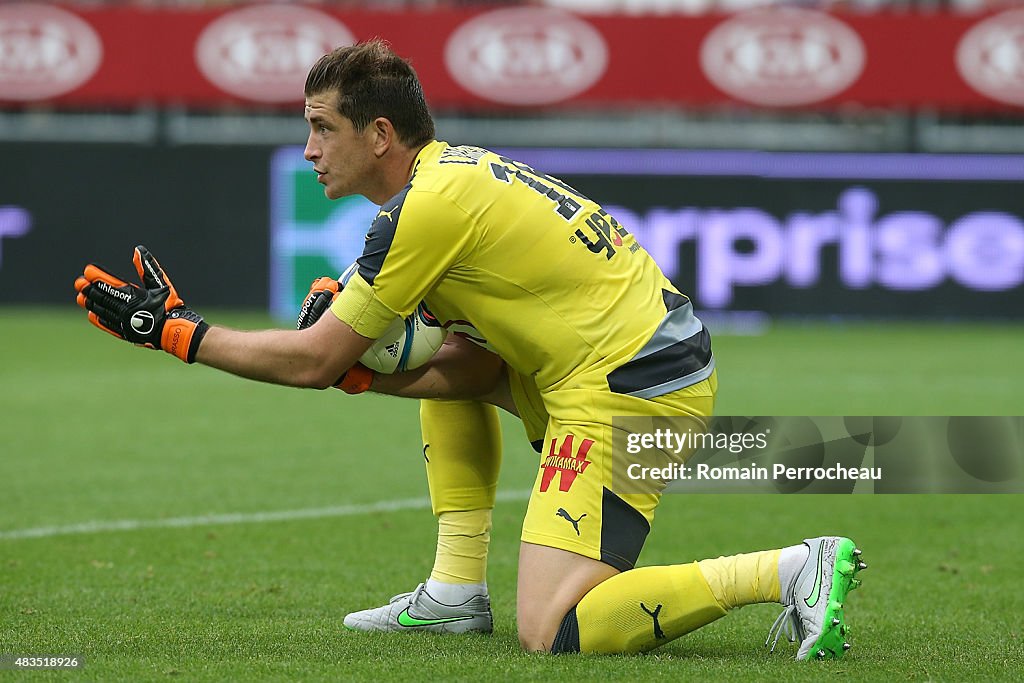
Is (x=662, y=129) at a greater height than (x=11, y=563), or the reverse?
(x=662, y=129)

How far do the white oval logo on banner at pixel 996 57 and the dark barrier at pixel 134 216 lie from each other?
791cm

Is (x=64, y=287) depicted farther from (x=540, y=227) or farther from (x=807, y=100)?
(x=540, y=227)

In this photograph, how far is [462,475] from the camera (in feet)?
16.0

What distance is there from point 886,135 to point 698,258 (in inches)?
120

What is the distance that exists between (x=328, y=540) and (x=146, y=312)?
91.3 inches

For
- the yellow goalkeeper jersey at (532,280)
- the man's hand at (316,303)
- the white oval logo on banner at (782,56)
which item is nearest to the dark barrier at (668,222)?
the white oval logo on banner at (782,56)

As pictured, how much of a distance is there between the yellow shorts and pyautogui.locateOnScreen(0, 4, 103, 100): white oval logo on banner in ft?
47.5

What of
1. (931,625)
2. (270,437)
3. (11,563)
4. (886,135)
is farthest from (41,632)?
(886,135)

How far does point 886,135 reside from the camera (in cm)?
1762

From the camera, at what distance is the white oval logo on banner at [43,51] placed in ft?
57.0

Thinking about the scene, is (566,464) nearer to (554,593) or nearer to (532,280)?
(554,593)

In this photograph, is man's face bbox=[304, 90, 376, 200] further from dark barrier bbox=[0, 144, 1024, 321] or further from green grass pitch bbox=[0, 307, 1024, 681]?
dark barrier bbox=[0, 144, 1024, 321]

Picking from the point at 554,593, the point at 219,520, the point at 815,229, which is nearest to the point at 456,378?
the point at 554,593

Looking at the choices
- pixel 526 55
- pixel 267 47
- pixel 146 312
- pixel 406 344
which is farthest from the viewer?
pixel 526 55
